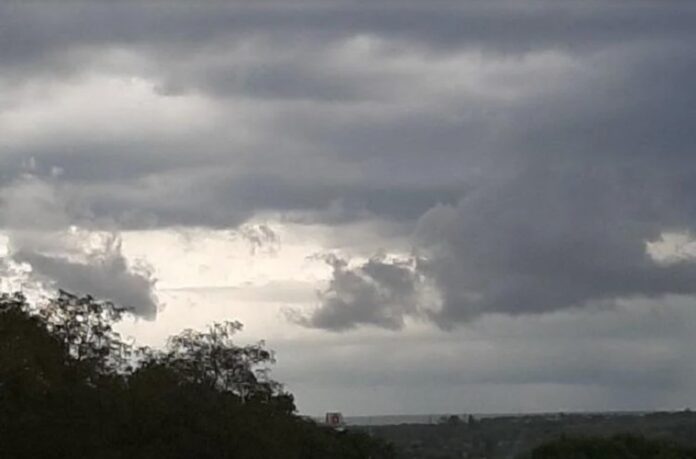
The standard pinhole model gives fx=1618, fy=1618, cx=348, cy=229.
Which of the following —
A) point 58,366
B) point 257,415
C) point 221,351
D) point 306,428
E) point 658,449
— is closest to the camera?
point 58,366

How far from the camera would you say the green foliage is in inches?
2416

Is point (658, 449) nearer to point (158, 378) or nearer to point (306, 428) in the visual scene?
point (306, 428)

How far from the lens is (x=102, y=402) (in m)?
65.8

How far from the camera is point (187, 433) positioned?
68.8 meters

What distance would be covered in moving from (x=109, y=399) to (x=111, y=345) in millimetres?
8606

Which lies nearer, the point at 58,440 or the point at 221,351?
the point at 58,440

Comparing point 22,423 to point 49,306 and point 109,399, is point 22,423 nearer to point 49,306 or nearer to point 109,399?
point 109,399

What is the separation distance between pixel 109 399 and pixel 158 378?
6565mm

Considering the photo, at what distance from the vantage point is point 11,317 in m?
63.8

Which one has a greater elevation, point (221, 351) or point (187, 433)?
point (221, 351)

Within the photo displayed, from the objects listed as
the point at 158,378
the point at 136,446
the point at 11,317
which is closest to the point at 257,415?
the point at 158,378

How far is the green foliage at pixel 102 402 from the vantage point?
61372 mm

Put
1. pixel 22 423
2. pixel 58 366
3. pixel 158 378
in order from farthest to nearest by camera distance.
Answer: pixel 158 378 → pixel 58 366 → pixel 22 423

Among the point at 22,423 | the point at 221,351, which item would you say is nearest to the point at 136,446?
the point at 22,423
